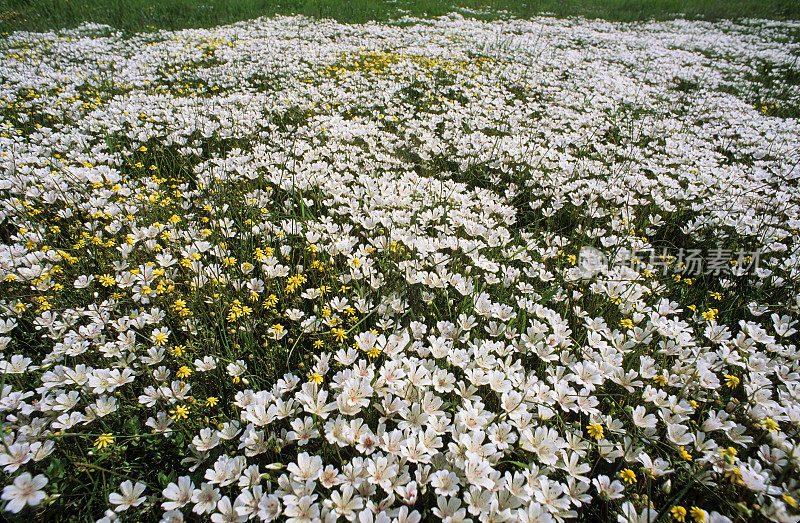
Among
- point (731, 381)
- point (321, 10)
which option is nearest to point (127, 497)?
point (731, 381)

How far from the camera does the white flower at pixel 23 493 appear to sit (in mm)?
1655

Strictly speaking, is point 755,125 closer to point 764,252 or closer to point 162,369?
point 764,252

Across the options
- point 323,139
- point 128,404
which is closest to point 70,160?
point 323,139

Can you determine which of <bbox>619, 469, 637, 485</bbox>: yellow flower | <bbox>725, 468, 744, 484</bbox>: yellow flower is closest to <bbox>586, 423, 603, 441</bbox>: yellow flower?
<bbox>619, 469, 637, 485</bbox>: yellow flower

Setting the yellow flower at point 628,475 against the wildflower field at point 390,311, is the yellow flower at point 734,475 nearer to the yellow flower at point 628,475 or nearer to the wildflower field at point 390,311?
the wildflower field at point 390,311

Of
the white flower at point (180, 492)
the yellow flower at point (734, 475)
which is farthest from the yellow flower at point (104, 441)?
the yellow flower at point (734, 475)

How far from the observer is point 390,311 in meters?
2.88

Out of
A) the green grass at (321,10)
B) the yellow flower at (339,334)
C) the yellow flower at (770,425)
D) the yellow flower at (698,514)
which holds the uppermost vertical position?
the green grass at (321,10)

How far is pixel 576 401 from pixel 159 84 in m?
9.40

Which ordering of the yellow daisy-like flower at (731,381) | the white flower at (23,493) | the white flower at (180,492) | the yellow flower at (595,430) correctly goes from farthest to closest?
the yellow daisy-like flower at (731,381) < the yellow flower at (595,430) < the white flower at (180,492) < the white flower at (23,493)

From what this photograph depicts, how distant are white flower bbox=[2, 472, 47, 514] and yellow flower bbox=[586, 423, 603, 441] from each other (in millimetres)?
2726

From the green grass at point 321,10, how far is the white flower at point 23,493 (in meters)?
15.2

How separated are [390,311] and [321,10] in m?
17.8

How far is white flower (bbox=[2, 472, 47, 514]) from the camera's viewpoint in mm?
1655
